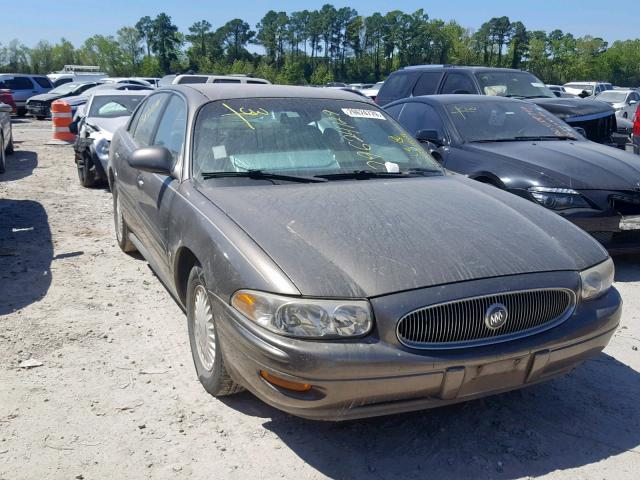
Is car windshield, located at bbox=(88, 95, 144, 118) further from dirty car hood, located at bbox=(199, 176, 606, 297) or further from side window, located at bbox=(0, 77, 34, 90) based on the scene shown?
side window, located at bbox=(0, 77, 34, 90)

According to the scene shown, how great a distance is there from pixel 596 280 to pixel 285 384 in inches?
64.2

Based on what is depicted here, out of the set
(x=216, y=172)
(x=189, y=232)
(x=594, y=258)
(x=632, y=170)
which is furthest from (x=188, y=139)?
(x=632, y=170)

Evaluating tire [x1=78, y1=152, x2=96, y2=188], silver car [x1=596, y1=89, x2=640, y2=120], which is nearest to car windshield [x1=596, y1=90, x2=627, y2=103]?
silver car [x1=596, y1=89, x2=640, y2=120]

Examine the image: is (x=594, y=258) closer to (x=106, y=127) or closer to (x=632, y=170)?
(x=632, y=170)

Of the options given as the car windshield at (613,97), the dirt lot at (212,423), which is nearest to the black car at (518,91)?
the dirt lot at (212,423)

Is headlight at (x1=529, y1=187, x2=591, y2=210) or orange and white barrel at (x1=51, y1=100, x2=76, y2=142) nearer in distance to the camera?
headlight at (x1=529, y1=187, x2=591, y2=210)

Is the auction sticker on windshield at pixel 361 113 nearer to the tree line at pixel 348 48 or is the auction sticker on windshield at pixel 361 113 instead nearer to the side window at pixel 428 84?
the side window at pixel 428 84

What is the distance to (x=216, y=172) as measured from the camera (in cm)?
380

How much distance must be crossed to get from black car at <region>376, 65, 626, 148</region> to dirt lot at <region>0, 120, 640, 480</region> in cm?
605

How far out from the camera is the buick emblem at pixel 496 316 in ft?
9.14

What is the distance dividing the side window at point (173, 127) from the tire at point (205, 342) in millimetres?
950

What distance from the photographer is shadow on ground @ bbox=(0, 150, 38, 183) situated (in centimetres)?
1064

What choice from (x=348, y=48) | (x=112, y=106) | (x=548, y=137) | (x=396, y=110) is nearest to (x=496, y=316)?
(x=548, y=137)

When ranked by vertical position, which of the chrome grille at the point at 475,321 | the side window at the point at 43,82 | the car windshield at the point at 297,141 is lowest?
the chrome grille at the point at 475,321
